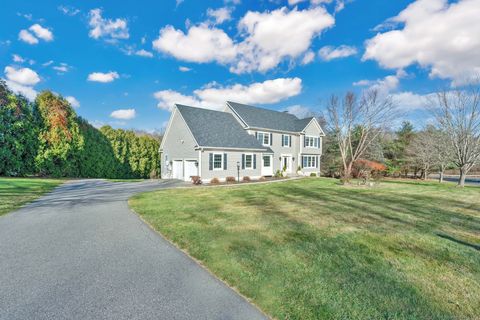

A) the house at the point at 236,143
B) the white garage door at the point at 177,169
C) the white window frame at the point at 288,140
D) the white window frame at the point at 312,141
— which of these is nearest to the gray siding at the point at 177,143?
the house at the point at 236,143

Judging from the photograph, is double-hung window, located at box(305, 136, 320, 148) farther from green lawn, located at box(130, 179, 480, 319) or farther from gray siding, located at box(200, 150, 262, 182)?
green lawn, located at box(130, 179, 480, 319)

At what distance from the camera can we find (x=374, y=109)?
25906mm

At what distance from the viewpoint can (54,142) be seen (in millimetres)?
19766

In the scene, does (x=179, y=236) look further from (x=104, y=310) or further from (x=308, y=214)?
(x=308, y=214)

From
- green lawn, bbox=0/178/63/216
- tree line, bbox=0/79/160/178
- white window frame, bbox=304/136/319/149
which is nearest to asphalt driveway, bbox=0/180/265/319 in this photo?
green lawn, bbox=0/178/63/216

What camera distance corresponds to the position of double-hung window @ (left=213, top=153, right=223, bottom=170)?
19.5m

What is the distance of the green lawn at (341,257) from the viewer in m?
3.12

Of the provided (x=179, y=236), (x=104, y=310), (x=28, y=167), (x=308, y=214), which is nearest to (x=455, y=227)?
(x=308, y=214)

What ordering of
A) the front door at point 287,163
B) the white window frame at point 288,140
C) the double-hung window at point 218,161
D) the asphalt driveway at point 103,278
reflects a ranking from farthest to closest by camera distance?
1. the front door at point 287,163
2. the white window frame at point 288,140
3. the double-hung window at point 218,161
4. the asphalt driveway at point 103,278

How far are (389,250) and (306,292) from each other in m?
2.80

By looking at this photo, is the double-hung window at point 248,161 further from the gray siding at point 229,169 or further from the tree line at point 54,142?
the tree line at point 54,142

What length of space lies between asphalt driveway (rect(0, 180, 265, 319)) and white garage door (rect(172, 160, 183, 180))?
14843 millimetres

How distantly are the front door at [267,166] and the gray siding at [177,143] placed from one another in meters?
8.10

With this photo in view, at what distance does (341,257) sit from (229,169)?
53.4ft
